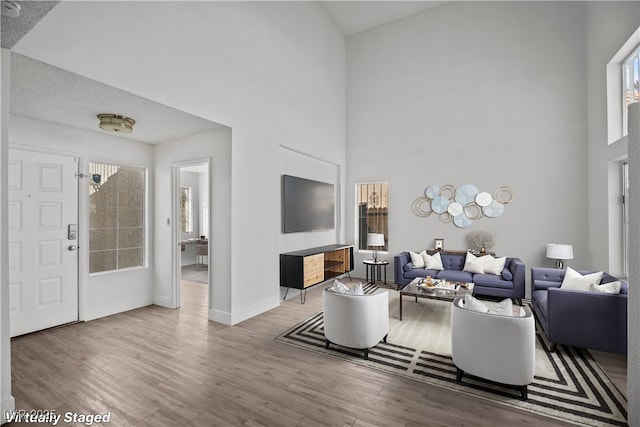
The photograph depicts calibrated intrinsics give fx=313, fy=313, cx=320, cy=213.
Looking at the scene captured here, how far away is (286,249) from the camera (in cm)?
524

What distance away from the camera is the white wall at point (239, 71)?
263cm

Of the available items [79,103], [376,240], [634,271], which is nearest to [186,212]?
[376,240]

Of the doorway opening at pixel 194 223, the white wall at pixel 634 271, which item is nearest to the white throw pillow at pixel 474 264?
the white wall at pixel 634 271

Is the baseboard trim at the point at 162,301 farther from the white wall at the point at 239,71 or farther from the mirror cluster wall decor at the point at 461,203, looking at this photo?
the mirror cluster wall decor at the point at 461,203

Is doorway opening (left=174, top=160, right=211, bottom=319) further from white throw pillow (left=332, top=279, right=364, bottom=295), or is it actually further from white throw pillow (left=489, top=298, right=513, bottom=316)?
white throw pillow (left=489, top=298, right=513, bottom=316)

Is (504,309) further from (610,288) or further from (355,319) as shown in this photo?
(610,288)

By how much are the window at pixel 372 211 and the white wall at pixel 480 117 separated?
0.53 ft

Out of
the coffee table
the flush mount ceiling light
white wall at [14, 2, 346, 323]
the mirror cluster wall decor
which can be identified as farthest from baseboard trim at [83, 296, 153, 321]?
the mirror cluster wall decor

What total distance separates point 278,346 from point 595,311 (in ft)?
10.0

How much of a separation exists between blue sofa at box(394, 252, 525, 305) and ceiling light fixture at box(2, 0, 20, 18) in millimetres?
5250

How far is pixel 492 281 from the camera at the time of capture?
484cm

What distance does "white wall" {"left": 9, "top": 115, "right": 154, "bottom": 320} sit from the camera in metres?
3.56

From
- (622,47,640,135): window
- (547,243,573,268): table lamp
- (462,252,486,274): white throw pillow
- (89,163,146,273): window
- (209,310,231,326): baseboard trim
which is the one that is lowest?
(209,310,231,326): baseboard trim

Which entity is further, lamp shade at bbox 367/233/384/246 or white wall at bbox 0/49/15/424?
lamp shade at bbox 367/233/384/246
